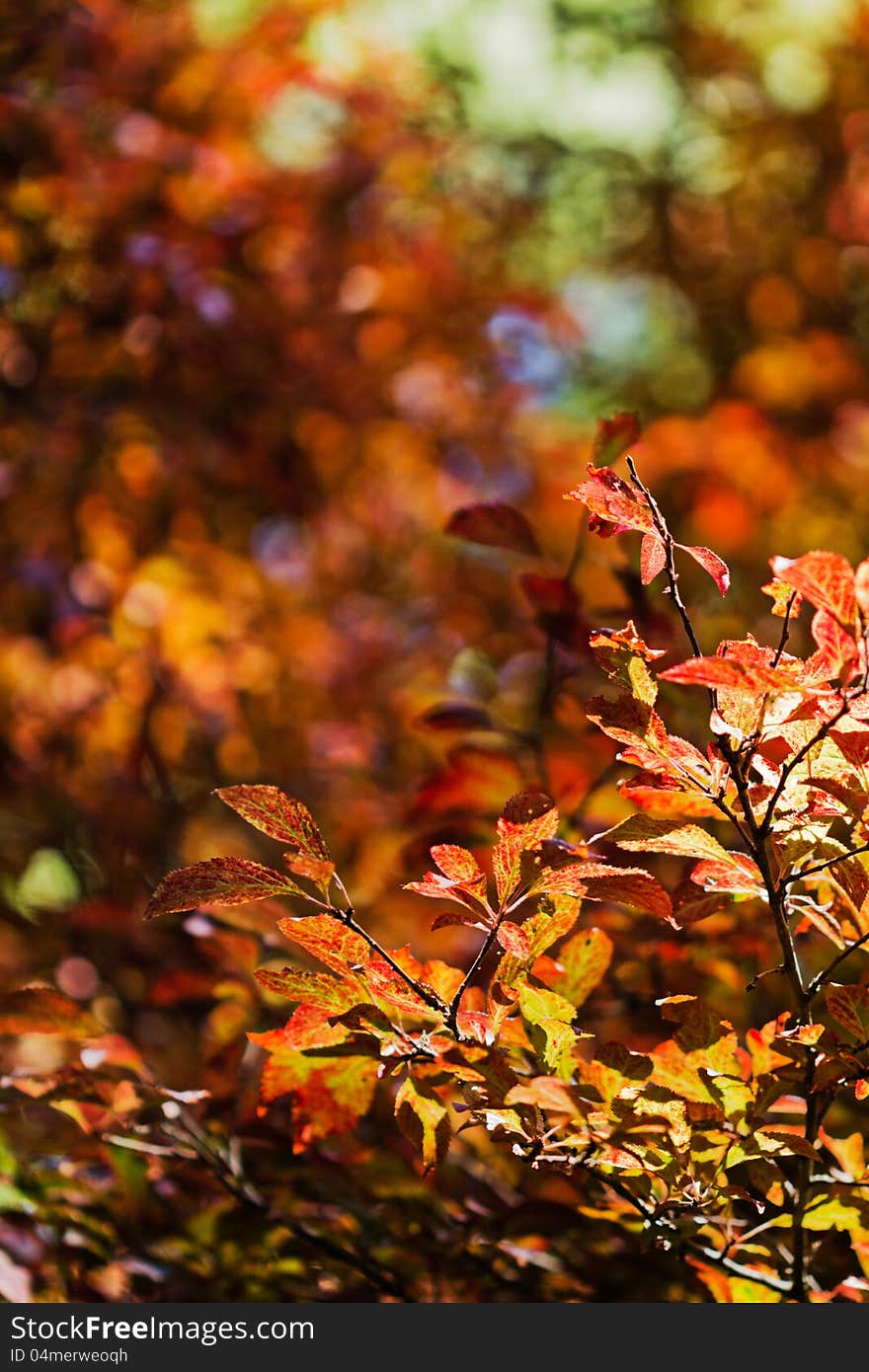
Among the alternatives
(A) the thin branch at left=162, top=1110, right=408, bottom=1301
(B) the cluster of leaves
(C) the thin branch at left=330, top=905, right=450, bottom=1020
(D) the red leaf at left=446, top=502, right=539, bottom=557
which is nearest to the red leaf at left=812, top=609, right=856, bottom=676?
(B) the cluster of leaves

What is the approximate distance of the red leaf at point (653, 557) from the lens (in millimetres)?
540

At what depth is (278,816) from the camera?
53 centimetres

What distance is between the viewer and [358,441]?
2.70 m

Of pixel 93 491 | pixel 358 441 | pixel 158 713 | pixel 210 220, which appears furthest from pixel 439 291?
pixel 158 713

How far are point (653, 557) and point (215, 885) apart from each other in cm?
25

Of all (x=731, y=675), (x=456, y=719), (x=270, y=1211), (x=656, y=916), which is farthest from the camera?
(x=456, y=719)

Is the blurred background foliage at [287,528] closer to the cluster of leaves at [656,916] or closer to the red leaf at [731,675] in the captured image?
the cluster of leaves at [656,916]

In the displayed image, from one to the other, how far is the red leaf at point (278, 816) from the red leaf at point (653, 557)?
0.64 ft

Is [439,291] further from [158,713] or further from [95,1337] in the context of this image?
[95,1337]

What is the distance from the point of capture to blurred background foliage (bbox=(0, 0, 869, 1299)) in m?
0.90

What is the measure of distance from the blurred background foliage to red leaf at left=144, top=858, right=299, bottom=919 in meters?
0.37

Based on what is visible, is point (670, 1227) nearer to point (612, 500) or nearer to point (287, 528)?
point (612, 500)

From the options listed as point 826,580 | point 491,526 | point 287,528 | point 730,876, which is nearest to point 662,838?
point 730,876

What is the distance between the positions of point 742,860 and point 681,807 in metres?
0.05
